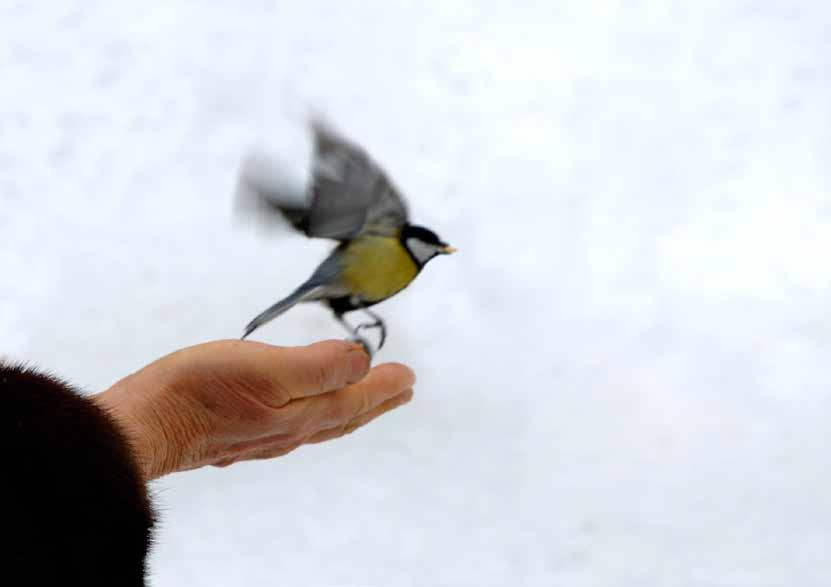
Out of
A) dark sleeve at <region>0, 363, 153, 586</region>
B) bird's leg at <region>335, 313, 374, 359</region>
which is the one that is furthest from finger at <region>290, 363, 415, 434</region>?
dark sleeve at <region>0, 363, 153, 586</region>

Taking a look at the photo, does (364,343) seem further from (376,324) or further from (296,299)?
(296,299)

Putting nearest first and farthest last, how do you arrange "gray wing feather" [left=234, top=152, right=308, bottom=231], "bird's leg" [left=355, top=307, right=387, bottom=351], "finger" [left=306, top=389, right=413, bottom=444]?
"gray wing feather" [left=234, top=152, right=308, bottom=231]
"bird's leg" [left=355, top=307, right=387, bottom=351]
"finger" [left=306, top=389, right=413, bottom=444]

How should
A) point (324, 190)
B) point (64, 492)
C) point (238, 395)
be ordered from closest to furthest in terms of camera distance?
point (64, 492) → point (324, 190) → point (238, 395)

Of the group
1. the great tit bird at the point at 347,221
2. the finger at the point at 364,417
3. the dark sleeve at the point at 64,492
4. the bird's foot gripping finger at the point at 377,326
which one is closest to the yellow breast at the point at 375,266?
the great tit bird at the point at 347,221

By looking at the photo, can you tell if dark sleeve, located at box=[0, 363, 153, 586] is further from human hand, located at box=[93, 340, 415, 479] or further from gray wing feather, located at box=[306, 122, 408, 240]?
human hand, located at box=[93, 340, 415, 479]

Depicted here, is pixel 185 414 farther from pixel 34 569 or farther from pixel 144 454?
pixel 34 569

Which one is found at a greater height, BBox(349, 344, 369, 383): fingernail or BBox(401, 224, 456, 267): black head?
BBox(401, 224, 456, 267): black head

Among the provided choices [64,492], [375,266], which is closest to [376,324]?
[375,266]

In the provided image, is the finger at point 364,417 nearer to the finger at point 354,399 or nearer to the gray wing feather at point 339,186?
the finger at point 354,399
